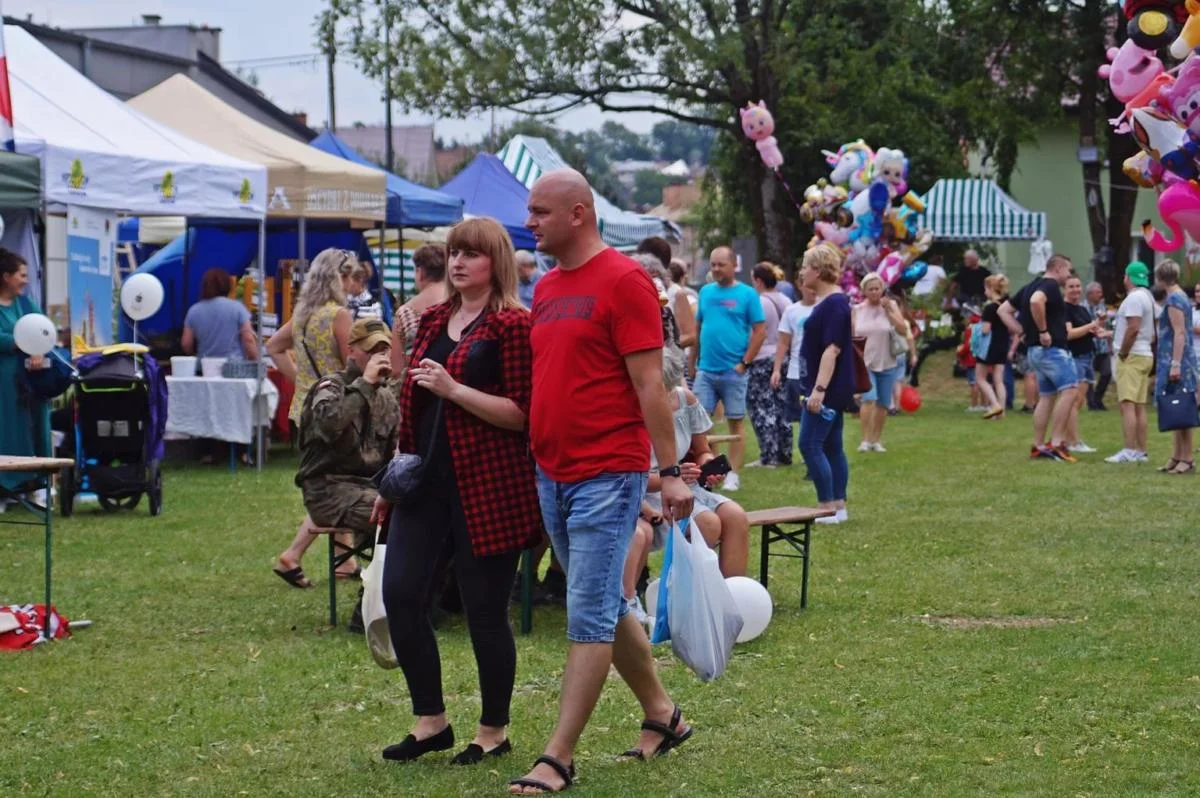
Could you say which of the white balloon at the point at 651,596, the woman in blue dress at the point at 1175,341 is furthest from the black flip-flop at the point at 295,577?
the woman in blue dress at the point at 1175,341

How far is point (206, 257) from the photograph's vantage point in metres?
19.0

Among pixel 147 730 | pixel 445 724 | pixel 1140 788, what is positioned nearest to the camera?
pixel 1140 788

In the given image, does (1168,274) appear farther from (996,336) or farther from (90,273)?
(90,273)

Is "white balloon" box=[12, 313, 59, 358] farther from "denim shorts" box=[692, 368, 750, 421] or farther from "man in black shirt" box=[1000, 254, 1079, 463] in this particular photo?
"man in black shirt" box=[1000, 254, 1079, 463]

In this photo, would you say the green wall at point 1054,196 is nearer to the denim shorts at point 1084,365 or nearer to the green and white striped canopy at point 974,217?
the green and white striped canopy at point 974,217

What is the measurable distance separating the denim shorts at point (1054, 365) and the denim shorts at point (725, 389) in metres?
3.35

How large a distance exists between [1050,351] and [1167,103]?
754cm

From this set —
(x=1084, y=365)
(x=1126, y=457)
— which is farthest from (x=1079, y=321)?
(x=1084, y=365)

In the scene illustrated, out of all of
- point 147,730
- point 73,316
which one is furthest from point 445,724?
point 73,316

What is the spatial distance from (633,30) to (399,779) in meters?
26.7

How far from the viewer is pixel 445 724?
5633 mm

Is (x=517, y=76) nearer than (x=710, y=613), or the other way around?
(x=710, y=613)

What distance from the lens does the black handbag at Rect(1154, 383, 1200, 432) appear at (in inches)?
568

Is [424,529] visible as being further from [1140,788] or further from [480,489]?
[1140,788]
